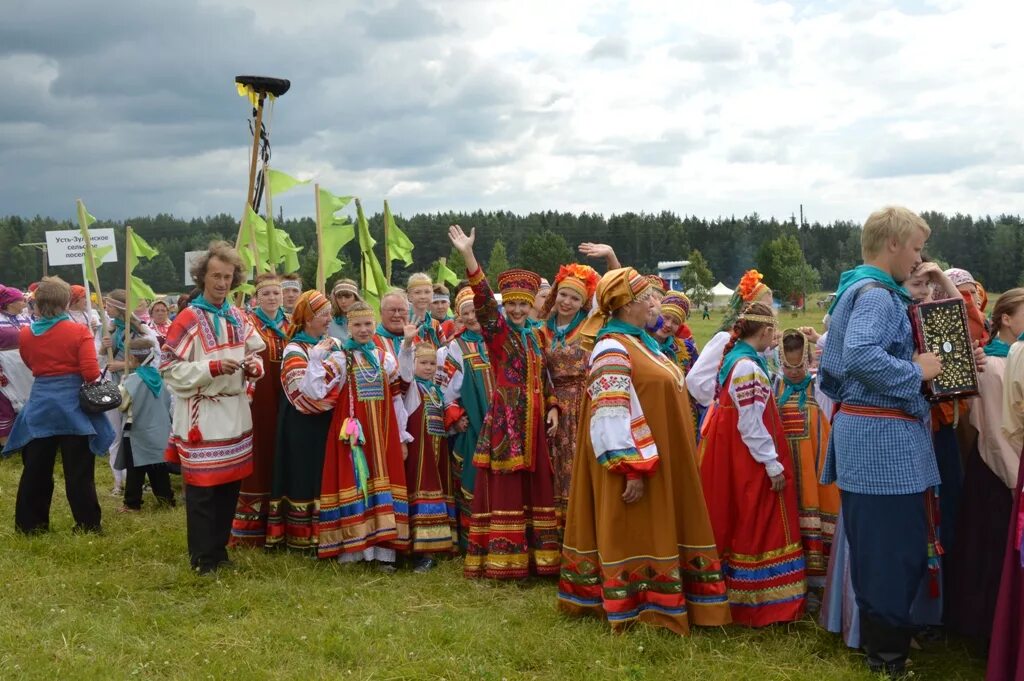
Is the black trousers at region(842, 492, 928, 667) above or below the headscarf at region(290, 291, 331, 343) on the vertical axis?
below

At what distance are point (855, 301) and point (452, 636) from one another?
274cm

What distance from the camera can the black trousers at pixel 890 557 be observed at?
3.96 metres

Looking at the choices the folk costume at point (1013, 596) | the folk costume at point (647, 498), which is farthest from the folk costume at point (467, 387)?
the folk costume at point (1013, 596)

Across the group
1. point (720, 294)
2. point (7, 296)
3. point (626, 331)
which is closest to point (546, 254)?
point (720, 294)

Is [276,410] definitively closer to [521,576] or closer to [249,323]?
[249,323]

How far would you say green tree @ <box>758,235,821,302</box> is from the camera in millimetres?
52594

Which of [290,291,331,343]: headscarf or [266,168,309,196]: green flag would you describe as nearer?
[290,291,331,343]: headscarf

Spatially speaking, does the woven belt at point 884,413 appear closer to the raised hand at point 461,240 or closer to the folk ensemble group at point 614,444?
the folk ensemble group at point 614,444

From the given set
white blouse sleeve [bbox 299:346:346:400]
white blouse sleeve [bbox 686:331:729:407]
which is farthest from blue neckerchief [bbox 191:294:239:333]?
white blouse sleeve [bbox 686:331:729:407]

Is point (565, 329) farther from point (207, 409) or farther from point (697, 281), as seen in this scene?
point (697, 281)

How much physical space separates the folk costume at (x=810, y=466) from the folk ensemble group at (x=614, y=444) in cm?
2

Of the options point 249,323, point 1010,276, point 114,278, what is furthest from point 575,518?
point 1010,276

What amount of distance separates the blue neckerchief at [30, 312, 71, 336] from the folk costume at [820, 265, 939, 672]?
5.88 meters

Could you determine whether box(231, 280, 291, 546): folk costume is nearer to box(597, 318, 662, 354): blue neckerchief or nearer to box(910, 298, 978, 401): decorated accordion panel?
box(597, 318, 662, 354): blue neckerchief
